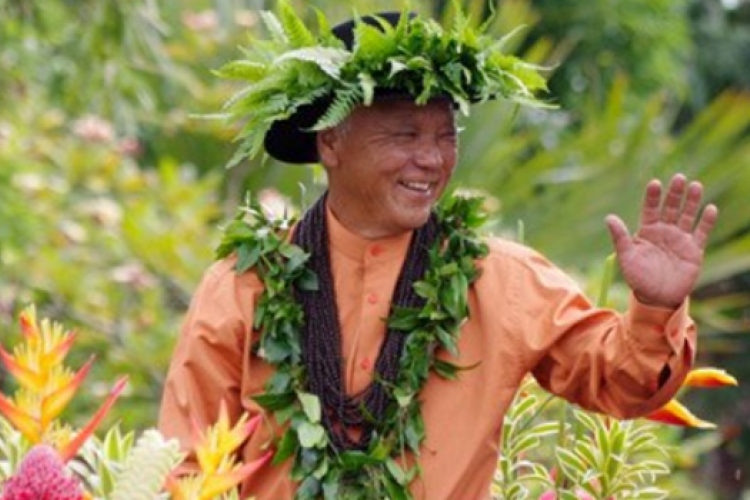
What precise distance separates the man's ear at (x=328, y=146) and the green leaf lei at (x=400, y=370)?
0.19 metres

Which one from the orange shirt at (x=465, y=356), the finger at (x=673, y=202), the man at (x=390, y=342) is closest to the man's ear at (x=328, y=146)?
the man at (x=390, y=342)

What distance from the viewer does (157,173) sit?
1119cm

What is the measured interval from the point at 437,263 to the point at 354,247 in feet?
0.60

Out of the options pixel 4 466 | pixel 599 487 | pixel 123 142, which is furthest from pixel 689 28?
pixel 4 466

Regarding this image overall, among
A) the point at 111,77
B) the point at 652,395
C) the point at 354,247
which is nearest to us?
the point at 652,395

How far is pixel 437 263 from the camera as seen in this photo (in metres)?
4.82

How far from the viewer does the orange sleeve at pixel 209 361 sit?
4.78 metres

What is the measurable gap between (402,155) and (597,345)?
53 centimetres

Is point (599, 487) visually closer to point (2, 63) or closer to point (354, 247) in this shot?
point (354, 247)

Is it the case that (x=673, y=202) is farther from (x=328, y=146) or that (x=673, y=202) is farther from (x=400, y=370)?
(x=328, y=146)

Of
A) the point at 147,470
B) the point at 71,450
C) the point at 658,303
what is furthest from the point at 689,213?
the point at 147,470

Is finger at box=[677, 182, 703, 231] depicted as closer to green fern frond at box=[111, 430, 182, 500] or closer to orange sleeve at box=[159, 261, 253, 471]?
orange sleeve at box=[159, 261, 253, 471]

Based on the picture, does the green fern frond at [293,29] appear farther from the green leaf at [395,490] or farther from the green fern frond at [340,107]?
the green leaf at [395,490]

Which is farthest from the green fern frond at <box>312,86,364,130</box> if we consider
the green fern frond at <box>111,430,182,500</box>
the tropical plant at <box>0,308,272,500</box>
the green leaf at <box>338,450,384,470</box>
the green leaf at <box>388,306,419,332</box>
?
the green fern frond at <box>111,430,182,500</box>
